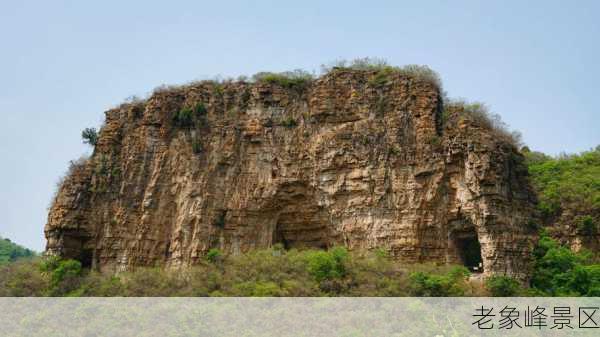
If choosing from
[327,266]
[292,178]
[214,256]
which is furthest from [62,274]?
[327,266]

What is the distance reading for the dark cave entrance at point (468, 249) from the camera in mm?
25219

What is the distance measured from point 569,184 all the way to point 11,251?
186 feet

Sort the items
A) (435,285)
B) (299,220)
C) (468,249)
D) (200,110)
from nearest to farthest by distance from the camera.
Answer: (435,285), (468,249), (299,220), (200,110)

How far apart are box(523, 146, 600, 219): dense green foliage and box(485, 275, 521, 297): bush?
6.14 metres

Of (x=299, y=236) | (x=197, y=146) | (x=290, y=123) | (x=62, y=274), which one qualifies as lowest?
(x=62, y=274)

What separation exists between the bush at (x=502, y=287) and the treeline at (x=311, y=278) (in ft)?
0.10

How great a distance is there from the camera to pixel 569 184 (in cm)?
→ 3022

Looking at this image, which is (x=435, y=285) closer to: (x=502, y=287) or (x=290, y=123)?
(x=502, y=287)

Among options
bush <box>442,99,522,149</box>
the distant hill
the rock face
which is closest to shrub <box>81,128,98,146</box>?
the rock face

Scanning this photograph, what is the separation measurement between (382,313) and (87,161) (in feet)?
46.5

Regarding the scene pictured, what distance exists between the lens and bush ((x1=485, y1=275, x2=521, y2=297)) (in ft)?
73.9

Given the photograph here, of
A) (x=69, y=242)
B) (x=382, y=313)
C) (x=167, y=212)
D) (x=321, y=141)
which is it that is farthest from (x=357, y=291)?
(x=69, y=242)

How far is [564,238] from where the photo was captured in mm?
27359

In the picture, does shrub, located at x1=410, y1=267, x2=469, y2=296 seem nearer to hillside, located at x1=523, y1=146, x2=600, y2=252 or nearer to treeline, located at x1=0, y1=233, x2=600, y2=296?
treeline, located at x1=0, y1=233, x2=600, y2=296
